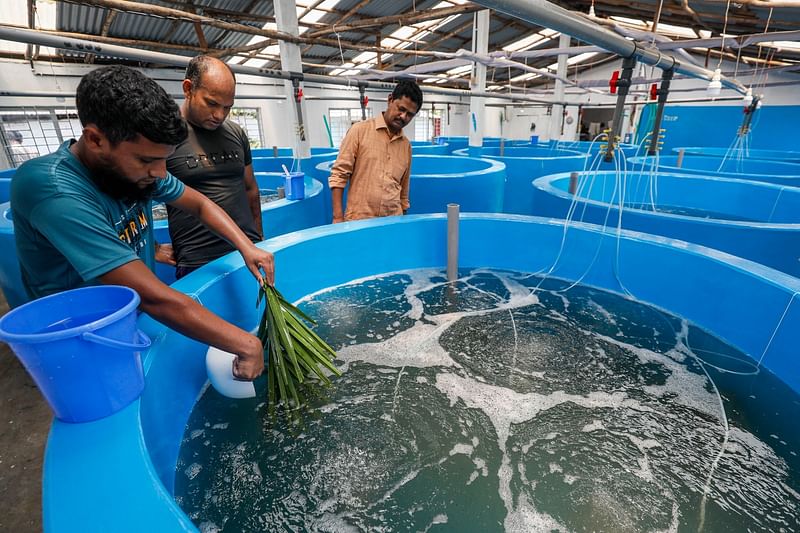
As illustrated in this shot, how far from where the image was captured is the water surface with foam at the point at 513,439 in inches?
38.9

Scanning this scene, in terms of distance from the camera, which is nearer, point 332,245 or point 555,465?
point 555,465

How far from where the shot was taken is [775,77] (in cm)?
1023

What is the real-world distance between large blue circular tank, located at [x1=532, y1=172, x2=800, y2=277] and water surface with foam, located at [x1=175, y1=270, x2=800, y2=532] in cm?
88

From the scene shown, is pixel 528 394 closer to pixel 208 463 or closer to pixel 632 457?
pixel 632 457

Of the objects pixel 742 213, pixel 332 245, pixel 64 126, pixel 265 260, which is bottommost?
pixel 742 213

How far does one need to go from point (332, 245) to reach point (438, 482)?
1.42 m

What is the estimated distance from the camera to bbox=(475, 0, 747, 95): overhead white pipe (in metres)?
1.24

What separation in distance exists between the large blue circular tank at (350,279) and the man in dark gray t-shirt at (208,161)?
0.20 metres

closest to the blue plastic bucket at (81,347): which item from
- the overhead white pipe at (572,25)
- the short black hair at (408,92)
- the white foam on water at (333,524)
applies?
the white foam on water at (333,524)

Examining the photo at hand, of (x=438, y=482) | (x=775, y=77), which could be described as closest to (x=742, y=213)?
(x=438, y=482)

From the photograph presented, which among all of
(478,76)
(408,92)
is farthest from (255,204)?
(478,76)

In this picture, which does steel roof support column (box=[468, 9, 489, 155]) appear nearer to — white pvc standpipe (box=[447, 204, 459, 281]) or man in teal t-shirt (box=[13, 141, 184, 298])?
white pvc standpipe (box=[447, 204, 459, 281])

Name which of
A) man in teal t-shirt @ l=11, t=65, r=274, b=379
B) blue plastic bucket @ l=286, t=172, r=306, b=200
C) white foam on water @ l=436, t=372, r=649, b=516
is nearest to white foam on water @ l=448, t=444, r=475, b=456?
white foam on water @ l=436, t=372, r=649, b=516

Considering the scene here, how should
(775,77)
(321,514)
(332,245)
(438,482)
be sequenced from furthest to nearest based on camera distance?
(775,77) → (332,245) → (438,482) → (321,514)
